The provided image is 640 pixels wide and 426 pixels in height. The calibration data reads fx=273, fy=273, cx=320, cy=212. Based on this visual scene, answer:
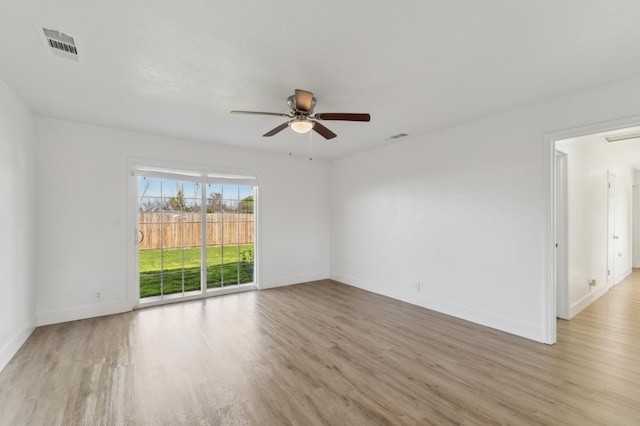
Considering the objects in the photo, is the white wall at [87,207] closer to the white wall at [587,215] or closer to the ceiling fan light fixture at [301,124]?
the ceiling fan light fixture at [301,124]

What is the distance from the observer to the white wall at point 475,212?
3119 mm

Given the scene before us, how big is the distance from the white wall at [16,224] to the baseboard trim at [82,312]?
0.54 ft

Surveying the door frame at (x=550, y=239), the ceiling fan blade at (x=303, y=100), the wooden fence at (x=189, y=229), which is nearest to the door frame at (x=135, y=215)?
the wooden fence at (x=189, y=229)

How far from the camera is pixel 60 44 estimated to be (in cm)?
209

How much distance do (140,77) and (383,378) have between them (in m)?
3.56

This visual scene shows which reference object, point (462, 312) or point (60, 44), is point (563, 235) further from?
point (60, 44)

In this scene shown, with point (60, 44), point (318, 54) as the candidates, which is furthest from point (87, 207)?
point (318, 54)

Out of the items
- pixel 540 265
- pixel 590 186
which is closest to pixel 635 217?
pixel 590 186

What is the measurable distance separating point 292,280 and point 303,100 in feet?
13.7

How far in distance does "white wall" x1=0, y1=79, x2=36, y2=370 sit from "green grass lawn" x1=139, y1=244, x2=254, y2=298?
4.42 ft

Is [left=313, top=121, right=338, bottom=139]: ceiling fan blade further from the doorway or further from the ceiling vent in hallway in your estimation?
the ceiling vent in hallway

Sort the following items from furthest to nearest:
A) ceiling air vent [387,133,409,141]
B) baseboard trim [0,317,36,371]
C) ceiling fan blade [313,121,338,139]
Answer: ceiling air vent [387,133,409,141], ceiling fan blade [313,121,338,139], baseboard trim [0,317,36,371]

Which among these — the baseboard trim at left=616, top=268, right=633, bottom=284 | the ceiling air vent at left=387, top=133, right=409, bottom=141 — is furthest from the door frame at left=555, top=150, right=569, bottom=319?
the baseboard trim at left=616, top=268, right=633, bottom=284

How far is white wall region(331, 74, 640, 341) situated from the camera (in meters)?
3.12
